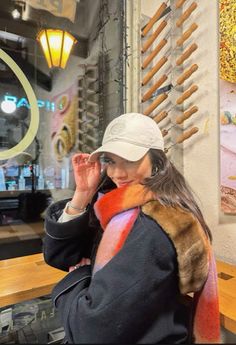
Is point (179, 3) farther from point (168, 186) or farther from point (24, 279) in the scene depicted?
point (24, 279)

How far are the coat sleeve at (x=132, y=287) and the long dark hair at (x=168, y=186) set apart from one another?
0.10m

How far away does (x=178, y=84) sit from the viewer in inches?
62.0

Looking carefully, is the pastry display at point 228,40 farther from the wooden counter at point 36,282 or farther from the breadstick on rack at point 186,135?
the wooden counter at point 36,282

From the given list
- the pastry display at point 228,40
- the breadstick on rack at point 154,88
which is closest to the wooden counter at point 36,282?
the pastry display at point 228,40

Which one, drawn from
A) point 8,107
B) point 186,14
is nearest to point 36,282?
point 8,107

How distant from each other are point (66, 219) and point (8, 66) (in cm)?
110

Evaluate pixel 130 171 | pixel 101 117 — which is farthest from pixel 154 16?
pixel 130 171

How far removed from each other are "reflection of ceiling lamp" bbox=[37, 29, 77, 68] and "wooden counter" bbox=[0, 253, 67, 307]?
1192mm

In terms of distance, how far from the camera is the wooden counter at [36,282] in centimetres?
94

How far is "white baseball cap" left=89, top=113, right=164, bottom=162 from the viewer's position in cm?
78

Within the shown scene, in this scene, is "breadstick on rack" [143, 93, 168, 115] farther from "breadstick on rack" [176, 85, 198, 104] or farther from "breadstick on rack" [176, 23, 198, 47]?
"breadstick on rack" [176, 23, 198, 47]

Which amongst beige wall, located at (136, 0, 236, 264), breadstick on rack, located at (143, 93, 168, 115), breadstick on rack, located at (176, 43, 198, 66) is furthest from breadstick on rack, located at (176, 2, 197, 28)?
breadstick on rack, located at (143, 93, 168, 115)

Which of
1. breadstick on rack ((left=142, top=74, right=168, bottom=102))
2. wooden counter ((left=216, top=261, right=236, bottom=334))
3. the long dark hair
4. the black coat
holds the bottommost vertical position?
wooden counter ((left=216, top=261, right=236, bottom=334))

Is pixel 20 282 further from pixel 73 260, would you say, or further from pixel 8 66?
pixel 8 66
